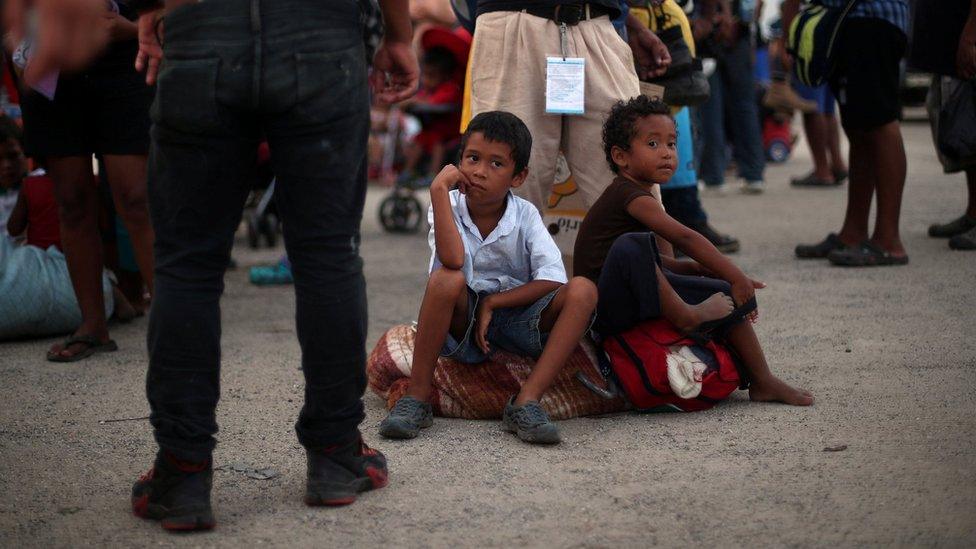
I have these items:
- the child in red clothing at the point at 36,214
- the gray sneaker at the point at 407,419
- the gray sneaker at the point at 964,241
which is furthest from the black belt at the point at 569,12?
the gray sneaker at the point at 964,241

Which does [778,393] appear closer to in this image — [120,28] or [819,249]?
[120,28]

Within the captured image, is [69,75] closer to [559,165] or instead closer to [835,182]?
[559,165]

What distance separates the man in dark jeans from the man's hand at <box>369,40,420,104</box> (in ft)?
0.81

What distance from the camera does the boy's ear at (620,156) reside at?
416 centimetres

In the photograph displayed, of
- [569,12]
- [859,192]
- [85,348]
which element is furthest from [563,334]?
[859,192]

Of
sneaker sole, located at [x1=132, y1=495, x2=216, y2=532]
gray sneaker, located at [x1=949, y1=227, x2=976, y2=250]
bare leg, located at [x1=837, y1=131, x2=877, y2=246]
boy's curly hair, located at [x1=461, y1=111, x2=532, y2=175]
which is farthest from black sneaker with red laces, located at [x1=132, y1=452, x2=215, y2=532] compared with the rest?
gray sneaker, located at [x1=949, y1=227, x2=976, y2=250]

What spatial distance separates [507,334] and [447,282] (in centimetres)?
33

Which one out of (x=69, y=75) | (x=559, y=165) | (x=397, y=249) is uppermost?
(x=69, y=75)

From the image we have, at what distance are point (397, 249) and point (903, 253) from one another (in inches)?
135

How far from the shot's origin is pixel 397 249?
326 inches

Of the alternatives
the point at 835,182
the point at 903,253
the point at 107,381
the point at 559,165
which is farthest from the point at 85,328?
the point at 835,182

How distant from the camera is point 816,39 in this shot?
Answer: 249 inches

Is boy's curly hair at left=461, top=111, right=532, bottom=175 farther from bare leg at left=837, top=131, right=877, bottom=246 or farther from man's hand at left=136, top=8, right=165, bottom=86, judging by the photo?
bare leg at left=837, top=131, right=877, bottom=246

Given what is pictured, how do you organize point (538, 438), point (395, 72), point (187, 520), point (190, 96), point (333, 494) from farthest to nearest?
point (538, 438) → point (395, 72) → point (333, 494) → point (187, 520) → point (190, 96)
